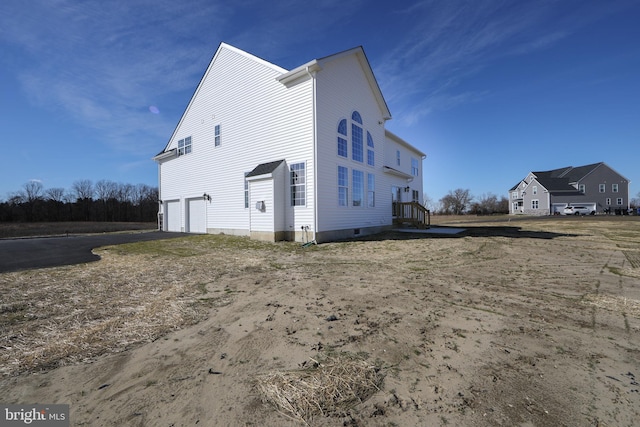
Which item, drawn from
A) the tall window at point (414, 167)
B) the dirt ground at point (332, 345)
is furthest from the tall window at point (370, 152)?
the dirt ground at point (332, 345)

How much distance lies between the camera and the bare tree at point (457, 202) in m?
63.2

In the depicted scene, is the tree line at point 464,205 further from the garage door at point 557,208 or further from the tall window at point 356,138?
the tall window at point 356,138

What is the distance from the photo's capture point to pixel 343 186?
13852 mm

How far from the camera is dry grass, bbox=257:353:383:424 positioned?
77.2 inches

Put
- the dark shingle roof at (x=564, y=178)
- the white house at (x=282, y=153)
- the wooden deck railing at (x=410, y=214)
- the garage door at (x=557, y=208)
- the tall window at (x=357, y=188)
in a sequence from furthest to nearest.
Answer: the dark shingle roof at (x=564, y=178), the garage door at (x=557, y=208), the wooden deck railing at (x=410, y=214), the tall window at (x=357, y=188), the white house at (x=282, y=153)

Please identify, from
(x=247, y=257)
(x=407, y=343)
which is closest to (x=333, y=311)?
(x=407, y=343)

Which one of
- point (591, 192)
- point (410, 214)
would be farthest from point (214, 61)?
point (591, 192)

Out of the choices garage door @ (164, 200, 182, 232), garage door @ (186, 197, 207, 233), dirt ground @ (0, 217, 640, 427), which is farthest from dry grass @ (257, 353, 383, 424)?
garage door @ (164, 200, 182, 232)

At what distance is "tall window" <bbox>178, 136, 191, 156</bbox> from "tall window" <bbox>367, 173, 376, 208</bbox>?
13.0 meters

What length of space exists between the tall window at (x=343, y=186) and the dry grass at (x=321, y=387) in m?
11.2

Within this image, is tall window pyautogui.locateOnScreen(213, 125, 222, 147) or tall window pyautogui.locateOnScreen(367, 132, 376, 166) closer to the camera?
tall window pyautogui.locateOnScreen(367, 132, 376, 166)

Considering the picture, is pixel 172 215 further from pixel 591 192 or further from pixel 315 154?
pixel 591 192

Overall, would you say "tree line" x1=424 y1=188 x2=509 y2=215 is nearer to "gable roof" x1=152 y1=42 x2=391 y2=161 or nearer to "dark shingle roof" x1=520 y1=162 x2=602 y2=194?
"dark shingle roof" x1=520 y1=162 x2=602 y2=194

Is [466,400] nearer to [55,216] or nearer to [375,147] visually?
[375,147]
